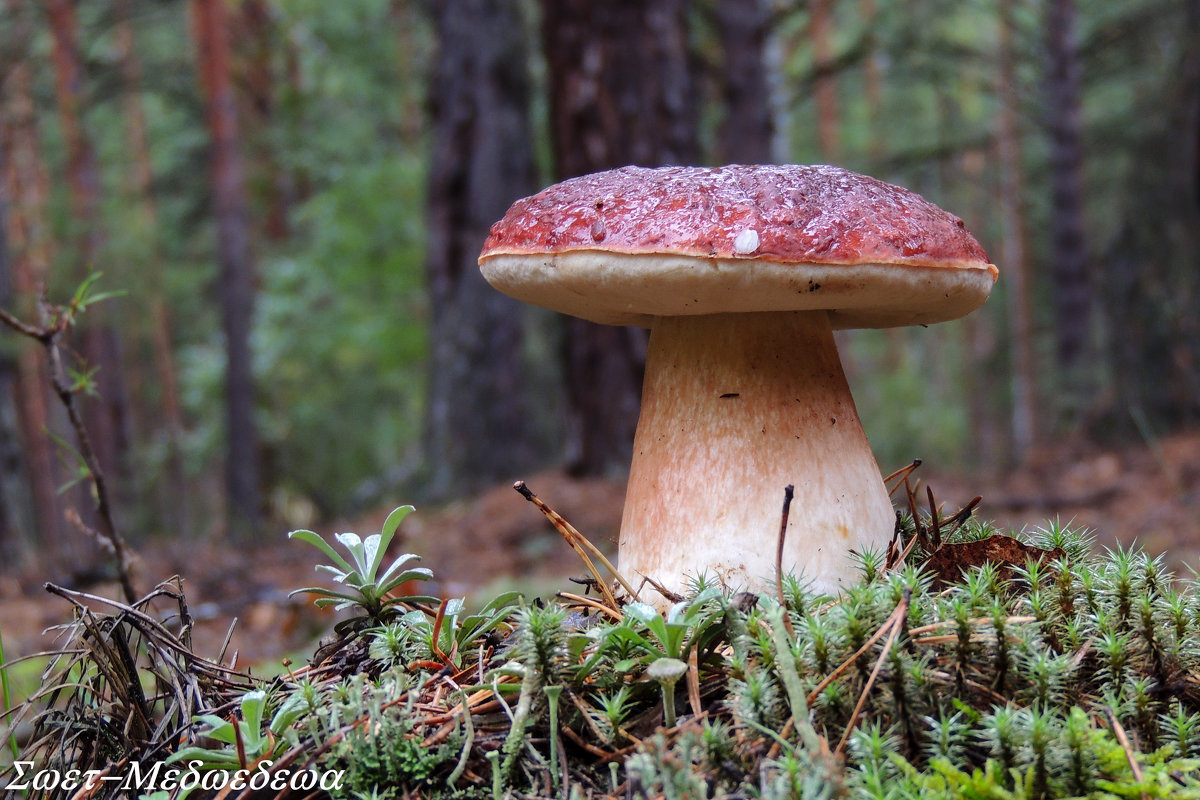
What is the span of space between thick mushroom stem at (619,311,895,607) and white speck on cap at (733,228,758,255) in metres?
0.41

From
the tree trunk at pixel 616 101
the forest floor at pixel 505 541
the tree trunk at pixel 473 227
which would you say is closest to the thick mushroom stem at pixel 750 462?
the forest floor at pixel 505 541

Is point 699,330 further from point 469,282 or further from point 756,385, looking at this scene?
point 469,282

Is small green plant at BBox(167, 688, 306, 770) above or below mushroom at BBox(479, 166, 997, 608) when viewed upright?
below

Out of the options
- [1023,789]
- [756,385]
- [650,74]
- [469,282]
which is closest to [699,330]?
[756,385]

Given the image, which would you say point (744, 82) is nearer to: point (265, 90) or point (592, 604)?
point (592, 604)

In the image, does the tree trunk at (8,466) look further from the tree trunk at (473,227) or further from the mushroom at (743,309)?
the mushroom at (743,309)

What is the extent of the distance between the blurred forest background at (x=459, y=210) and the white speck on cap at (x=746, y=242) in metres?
1.57

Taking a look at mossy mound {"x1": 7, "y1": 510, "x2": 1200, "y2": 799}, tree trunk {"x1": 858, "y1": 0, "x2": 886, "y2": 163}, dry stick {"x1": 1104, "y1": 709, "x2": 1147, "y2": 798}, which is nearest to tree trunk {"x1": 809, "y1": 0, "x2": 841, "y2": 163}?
tree trunk {"x1": 858, "y1": 0, "x2": 886, "y2": 163}

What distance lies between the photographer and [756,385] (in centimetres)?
188

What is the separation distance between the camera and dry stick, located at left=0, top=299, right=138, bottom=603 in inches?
78.4

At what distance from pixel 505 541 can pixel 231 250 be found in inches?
330

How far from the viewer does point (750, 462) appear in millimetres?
1845

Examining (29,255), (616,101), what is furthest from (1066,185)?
(29,255)

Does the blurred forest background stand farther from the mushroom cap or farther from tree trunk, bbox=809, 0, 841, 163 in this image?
the mushroom cap
